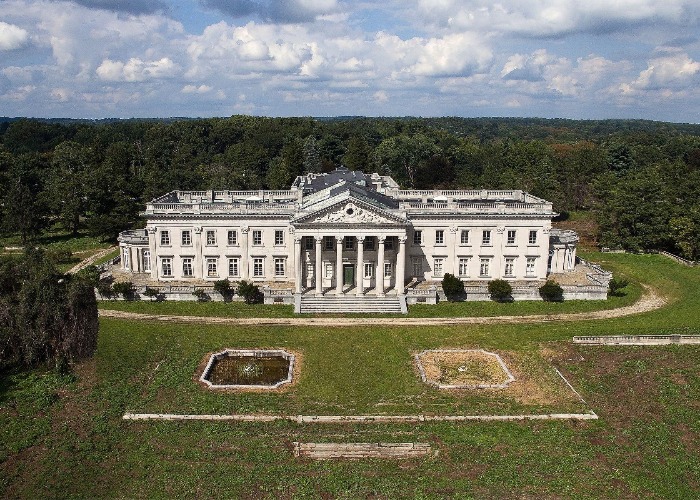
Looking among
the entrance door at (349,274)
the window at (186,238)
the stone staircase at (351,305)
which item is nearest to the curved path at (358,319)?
the stone staircase at (351,305)

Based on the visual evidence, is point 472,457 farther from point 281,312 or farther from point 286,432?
point 281,312

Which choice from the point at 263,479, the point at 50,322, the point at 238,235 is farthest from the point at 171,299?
the point at 263,479

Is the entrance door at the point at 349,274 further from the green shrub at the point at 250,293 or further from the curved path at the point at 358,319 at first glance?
the green shrub at the point at 250,293

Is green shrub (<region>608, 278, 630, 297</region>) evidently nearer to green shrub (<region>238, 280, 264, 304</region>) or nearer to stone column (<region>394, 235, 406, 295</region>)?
stone column (<region>394, 235, 406, 295</region>)

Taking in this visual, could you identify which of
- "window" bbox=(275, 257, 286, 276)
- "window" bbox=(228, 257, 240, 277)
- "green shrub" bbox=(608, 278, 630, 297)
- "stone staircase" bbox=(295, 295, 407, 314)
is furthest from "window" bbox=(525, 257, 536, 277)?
"window" bbox=(228, 257, 240, 277)

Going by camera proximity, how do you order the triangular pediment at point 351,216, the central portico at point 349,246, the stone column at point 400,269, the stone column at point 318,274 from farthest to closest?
the stone column at point 400,269
the stone column at point 318,274
the central portico at point 349,246
the triangular pediment at point 351,216

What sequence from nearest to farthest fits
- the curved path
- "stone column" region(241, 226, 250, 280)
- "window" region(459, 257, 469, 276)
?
1. the curved path
2. "stone column" region(241, 226, 250, 280)
3. "window" region(459, 257, 469, 276)
